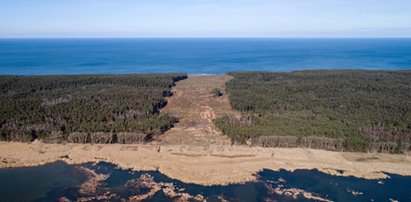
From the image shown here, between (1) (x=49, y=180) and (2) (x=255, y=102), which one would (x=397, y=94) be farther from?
(1) (x=49, y=180)

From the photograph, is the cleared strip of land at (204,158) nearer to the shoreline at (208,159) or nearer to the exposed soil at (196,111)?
the shoreline at (208,159)

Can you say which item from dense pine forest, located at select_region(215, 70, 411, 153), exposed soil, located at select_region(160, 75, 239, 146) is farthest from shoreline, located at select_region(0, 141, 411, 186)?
exposed soil, located at select_region(160, 75, 239, 146)

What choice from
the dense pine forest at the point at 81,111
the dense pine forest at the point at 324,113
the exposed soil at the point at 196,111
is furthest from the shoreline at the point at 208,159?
the exposed soil at the point at 196,111

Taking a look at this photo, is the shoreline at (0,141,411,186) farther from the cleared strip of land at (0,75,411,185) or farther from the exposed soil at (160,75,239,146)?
the exposed soil at (160,75,239,146)

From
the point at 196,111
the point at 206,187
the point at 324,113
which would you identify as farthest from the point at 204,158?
the point at 324,113

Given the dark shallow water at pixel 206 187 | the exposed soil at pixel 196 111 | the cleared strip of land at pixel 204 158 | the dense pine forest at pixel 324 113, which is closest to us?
the dark shallow water at pixel 206 187

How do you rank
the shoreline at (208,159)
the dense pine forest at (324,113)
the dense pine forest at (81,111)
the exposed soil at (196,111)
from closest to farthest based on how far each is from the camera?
the shoreline at (208,159), the dense pine forest at (324,113), the dense pine forest at (81,111), the exposed soil at (196,111)

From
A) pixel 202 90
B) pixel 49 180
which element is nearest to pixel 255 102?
pixel 202 90
